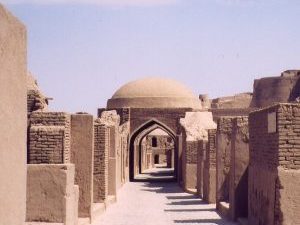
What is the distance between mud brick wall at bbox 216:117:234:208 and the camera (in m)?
14.6

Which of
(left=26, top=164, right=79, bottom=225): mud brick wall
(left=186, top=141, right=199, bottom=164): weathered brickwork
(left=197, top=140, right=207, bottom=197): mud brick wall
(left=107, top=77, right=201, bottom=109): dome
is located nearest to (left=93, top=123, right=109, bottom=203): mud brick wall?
(left=197, top=140, right=207, bottom=197): mud brick wall

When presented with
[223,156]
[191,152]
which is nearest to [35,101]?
[223,156]

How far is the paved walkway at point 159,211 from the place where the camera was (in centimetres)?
1267

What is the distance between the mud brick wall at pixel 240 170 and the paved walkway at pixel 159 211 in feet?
1.39

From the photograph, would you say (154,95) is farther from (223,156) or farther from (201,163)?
(223,156)

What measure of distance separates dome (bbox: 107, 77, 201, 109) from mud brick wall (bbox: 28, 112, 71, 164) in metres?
22.4

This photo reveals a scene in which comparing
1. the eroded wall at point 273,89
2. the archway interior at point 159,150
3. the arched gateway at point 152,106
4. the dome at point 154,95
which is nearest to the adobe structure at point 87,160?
the arched gateway at point 152,106

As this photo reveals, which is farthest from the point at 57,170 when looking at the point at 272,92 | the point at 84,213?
the point at 272,92

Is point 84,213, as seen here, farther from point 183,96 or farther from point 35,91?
point 183,96

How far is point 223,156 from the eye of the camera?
1480 cm

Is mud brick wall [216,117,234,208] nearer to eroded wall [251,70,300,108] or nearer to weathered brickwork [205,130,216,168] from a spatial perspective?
weathered brickwork [205,130,216,168]

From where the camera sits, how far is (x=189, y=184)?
2186 cm

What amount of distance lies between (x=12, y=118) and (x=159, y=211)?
482 inches

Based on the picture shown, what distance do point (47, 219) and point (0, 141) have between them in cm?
529
